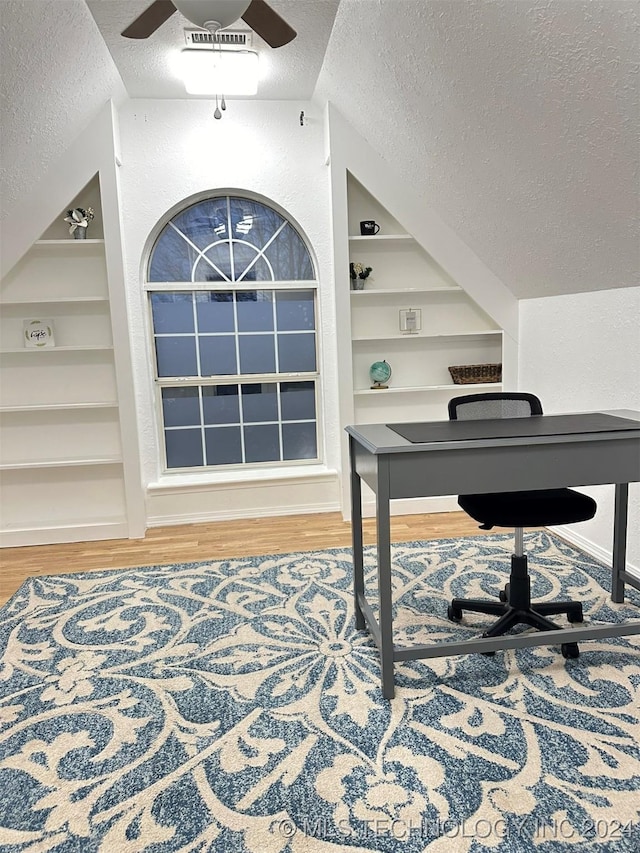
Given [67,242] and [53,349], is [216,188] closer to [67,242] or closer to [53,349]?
[67,242]

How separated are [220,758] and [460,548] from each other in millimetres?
2046

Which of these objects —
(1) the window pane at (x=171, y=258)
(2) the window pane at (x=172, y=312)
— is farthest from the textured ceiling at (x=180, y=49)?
(2) the window pane at (x=172, y=312)

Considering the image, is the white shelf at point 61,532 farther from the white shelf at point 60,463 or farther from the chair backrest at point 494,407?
the chair backrest at point 494,407

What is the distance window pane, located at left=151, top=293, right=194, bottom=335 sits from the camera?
4.18 metres

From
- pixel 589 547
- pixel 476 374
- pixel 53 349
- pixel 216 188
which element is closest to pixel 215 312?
pixel 216 188

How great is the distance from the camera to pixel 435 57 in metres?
2.62

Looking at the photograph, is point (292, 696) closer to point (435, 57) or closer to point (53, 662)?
point (53, 662)

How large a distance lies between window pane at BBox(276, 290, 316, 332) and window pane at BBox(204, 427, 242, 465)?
90 centimetres

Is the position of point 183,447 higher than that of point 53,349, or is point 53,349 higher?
point 53,349

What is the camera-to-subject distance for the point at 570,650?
2.20m

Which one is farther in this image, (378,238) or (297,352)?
(297,352)

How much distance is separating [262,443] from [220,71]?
8.21 feet

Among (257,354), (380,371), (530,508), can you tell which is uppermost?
(257,354)

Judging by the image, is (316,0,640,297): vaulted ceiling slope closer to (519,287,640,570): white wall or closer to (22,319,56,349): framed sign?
(519,287,640,570): white wall
